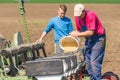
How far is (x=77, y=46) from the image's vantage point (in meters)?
8.21

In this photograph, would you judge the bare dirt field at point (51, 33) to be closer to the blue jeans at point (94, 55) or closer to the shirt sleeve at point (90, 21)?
the blue jeans at point (94, 55)

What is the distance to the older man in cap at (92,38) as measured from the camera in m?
7.72

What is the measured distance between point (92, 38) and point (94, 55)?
0.31 metres

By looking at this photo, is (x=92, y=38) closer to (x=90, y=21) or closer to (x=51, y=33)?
(x=90, y=21)

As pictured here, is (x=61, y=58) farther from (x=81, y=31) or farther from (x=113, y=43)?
(x=113, y=43)

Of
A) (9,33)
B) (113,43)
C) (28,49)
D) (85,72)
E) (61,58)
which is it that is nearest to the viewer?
(61,58)

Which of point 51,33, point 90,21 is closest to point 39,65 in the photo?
point 90,21

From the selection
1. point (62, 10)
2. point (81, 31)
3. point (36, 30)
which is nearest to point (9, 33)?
point (36, 30)

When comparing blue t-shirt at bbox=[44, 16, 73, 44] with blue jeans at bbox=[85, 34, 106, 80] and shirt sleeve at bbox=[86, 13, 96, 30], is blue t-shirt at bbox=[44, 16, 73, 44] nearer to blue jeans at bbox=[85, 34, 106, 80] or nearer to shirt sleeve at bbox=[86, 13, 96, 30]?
blue jeans at bbox=[85, 34, 106, 80]

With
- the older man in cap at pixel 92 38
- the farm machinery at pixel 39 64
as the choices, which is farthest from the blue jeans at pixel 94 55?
the farm machinery at pixel 39 64

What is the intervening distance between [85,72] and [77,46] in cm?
55

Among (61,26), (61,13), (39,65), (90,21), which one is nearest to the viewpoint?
(39,65)

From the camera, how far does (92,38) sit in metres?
8.00

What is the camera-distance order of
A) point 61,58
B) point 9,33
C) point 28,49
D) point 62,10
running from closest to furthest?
1. point 61,58
2. point 28,49
3. point 62,10
4. point 9,33
